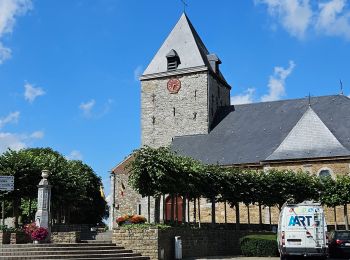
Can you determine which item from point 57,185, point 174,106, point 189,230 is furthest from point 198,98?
point 189,230

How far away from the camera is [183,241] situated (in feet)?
79.1

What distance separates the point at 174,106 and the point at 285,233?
88.6 feet

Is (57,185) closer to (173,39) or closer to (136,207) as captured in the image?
(136,207)

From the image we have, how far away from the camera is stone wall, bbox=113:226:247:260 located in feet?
73.0

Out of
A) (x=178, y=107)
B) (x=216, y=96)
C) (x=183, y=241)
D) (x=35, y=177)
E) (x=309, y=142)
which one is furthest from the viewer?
(x=216, y=96)

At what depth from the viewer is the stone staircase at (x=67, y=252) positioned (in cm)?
1953

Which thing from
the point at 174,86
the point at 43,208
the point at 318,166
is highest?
the point at 174,86

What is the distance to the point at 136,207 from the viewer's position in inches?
1779

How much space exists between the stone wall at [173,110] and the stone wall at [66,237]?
22.7 metres

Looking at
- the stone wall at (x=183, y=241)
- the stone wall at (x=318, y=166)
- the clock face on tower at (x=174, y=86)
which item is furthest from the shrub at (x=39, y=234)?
the clock face on tower at (x=174, y=86)

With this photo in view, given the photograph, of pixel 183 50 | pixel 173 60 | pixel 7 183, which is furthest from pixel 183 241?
pixel 183 50

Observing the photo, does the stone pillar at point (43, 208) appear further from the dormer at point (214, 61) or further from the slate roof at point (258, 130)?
the dormer at point (214, 61)

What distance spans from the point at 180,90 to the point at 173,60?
290cm

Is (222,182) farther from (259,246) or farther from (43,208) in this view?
(43,208)
